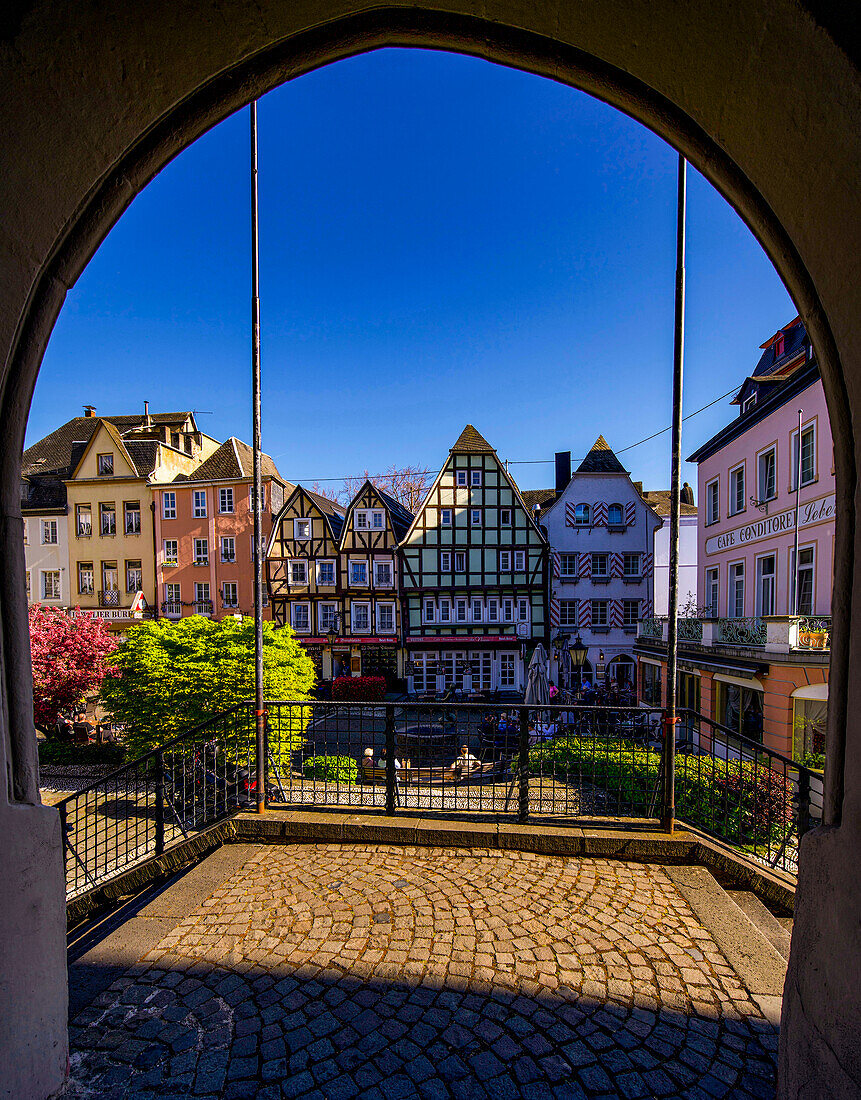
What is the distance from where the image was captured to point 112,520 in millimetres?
26094

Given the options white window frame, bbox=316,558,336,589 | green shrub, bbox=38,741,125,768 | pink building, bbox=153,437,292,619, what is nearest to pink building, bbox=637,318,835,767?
white window frame, bbox=316,558,336,589

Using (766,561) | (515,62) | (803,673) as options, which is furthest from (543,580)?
(515,62)

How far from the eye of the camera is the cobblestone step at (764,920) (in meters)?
3.26

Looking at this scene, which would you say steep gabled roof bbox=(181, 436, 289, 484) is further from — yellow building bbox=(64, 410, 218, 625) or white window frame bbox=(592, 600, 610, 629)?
white window frame bbox=(592, 600, 610, 629)

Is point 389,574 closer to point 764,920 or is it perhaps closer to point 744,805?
point 744,805

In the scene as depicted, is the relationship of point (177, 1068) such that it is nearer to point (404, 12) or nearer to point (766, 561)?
point (404, 12)

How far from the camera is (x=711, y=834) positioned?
4414 millimetres

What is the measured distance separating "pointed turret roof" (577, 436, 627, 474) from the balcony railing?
37.5 ft

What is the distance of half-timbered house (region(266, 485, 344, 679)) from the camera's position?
2334cm

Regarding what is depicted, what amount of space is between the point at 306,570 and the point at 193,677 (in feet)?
47.6

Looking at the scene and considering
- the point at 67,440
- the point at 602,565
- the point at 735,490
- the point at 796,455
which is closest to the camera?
the point at 796,455

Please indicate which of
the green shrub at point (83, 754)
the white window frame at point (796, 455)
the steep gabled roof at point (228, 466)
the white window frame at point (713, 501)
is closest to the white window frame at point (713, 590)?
the white window frame at point (713, 501)

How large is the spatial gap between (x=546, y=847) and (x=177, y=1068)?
286 cm

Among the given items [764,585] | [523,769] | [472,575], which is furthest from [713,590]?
[523,769]
